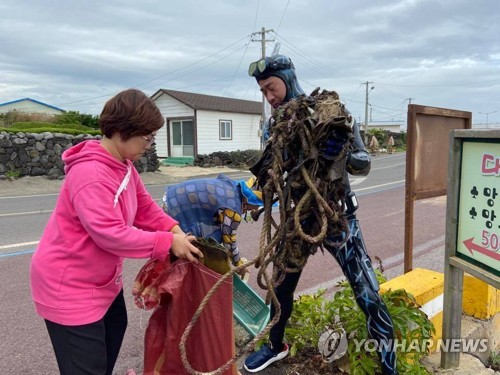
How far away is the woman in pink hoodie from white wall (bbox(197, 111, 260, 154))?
74.0ft

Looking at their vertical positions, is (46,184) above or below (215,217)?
below

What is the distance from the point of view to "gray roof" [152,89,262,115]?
24.7m

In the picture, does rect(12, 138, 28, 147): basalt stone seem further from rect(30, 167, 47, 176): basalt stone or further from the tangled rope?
the tangled rope

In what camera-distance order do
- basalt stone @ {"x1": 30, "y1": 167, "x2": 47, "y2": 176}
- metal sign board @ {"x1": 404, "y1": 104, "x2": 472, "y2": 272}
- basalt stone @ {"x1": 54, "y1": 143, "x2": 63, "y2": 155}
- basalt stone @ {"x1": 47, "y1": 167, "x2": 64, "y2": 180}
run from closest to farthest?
metal sign board @ {"x1": 404, "y1": 104, "x2": 472, "y2": 272} < basalt stone @ {"x1": 30, "y1": 167, "x2": 47, "y2": 176} < basalt stone @ {"x1": 47, "y1": 167, "x2": 64, "y2": 180} < basalt stone @ {"x1": 54, "y1": 143, "x2": 63, "y2": 155}

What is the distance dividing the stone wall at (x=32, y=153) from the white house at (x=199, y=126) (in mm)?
9345

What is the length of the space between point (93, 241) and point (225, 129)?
79.6 ft

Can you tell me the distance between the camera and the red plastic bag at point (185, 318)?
6.60 feet

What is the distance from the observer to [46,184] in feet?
46.9

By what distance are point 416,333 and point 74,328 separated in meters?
1.99

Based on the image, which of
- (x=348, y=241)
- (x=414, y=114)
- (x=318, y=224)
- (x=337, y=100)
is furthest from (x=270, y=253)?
(x=414, y=114)

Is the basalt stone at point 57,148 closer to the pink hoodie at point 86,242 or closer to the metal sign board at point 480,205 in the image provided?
the pink hoodie at point 86,242

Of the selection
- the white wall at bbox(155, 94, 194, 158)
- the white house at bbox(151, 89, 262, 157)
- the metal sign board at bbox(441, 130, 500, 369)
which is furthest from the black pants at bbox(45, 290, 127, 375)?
the white wall at bbox(155, 94, 194, 158)

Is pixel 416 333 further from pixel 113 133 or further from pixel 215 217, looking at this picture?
pixel 113 133

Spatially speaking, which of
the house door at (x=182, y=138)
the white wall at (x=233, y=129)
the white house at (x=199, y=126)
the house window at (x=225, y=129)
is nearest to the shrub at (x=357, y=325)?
the white house at (x=199, y=126)
